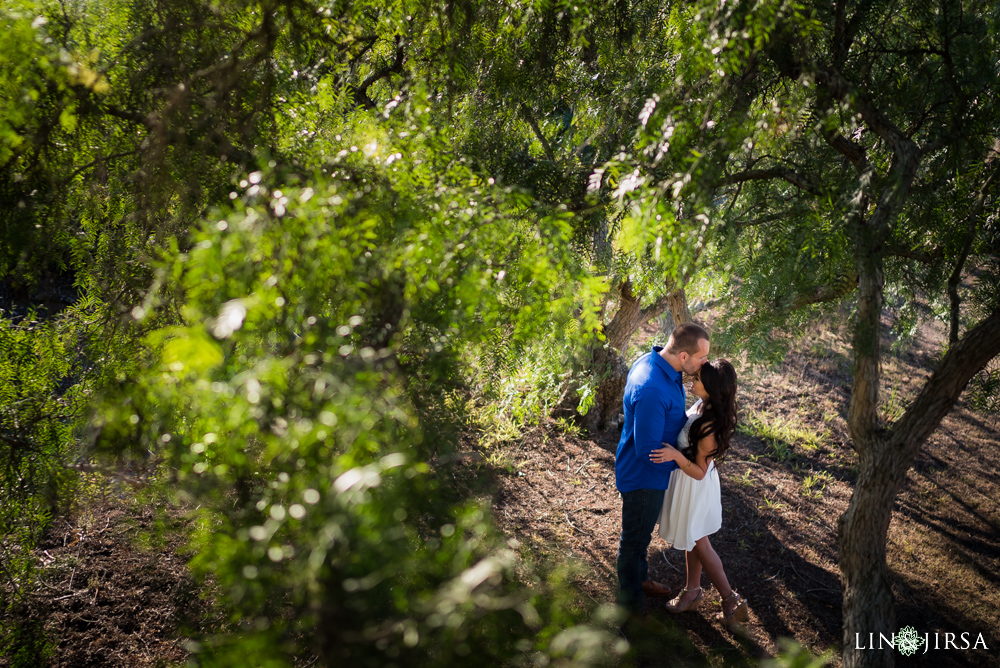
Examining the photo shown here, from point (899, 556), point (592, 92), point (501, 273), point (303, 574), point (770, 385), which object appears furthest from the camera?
point (770, 385)

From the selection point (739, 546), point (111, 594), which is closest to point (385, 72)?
point (111, 594)

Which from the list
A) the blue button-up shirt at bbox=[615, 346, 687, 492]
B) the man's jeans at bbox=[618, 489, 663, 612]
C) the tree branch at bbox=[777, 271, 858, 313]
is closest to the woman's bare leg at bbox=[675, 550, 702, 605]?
the man's jeans at bbox=[618, 489, 663, 612]

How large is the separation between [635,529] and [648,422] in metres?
0.71

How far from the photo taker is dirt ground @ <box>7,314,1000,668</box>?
3654 millimetres

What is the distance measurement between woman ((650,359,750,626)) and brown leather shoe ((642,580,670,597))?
0.20 metres

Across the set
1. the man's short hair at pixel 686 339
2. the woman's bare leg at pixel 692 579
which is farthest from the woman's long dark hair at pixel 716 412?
the woman's bare leg at pixel 692 579

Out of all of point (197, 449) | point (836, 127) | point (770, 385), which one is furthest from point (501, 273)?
point (770, 385)

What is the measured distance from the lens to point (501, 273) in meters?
2.42

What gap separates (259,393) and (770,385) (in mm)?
9361

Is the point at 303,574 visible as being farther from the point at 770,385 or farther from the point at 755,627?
the point at 770,385

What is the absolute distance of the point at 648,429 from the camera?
10.7 feet

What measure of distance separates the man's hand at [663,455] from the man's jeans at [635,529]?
0.81 ft

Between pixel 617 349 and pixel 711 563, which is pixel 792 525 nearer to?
pixel 711 563

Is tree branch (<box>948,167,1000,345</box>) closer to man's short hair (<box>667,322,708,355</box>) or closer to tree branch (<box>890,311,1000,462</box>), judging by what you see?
tree branch (<box>890,311,1000,462</box>)
